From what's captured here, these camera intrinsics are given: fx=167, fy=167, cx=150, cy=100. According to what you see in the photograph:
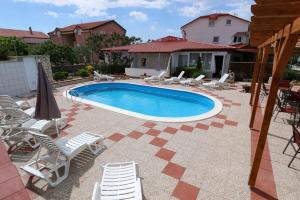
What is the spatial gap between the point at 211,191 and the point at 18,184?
3809 millimetres

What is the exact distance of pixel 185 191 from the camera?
126 inches

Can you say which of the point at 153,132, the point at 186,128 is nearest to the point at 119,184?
the point at 153,132

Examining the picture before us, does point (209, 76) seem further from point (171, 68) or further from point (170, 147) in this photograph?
point (170, 147)

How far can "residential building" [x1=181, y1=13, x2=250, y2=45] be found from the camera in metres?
27.4

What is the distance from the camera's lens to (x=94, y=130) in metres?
5.71

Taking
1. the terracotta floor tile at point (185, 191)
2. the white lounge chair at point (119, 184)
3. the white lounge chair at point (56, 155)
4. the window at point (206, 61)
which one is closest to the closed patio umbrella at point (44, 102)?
the white lounge chair at point (56, 155)

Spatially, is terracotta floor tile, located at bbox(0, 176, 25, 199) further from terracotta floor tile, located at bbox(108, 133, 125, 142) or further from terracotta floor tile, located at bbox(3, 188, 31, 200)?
terracotta floor tile, located at bbox(108, 133, 125, 142)

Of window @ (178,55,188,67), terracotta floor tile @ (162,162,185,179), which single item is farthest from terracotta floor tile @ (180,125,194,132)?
window @ (178,55,188,67)

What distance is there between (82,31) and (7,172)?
34.5 m

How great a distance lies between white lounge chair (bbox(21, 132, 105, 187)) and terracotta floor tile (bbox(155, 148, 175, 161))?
161cm

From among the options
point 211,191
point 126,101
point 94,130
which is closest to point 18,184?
point 94,130

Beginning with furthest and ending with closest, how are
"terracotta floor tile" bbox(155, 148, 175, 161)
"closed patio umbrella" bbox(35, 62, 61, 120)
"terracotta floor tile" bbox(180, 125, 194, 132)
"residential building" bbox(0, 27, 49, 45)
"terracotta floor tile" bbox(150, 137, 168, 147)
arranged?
"residential building" bbox(0, 27, 49, 45) → "terracotta floor tile" bbox(180, 125, 194, 132) → "terracotta floor tile" bbox(150, 137, 168, 147) → "closed patio umbrella" bbox(35, 62, 61, 120) → "terracotta floor tile" bbox(155, 148, 175, 161)

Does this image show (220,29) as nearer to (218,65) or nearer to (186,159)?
(218,65)

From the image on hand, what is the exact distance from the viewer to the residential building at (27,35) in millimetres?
35875
